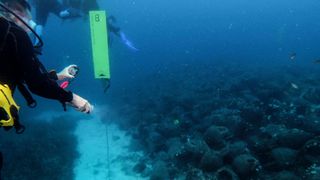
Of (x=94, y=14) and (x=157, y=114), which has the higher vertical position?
(x=94, y=14)

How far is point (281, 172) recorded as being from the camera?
620 centimetres

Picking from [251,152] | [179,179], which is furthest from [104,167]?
[251,152]

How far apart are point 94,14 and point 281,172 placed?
550cm

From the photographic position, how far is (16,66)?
2.90 m

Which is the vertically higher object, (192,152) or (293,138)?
(293,138)

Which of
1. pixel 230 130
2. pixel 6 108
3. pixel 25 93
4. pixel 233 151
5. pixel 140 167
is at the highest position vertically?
pixel 6 108

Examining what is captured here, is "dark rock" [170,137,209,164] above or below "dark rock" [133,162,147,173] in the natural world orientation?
above

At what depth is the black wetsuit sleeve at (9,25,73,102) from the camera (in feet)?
9.24

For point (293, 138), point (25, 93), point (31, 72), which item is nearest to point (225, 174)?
point (293, 138)

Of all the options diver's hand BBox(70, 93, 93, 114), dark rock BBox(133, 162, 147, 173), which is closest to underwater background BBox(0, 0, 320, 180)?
dark rock BBox(133, 162, 147, 173)

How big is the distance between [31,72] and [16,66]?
0.14 meters

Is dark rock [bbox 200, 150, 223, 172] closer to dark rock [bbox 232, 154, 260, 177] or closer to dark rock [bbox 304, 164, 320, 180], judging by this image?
dark rock [bbox 232, 154, 260, 177]

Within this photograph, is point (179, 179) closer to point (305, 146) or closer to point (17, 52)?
point (305, 146)

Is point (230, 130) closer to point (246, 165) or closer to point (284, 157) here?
point (246, 165)
